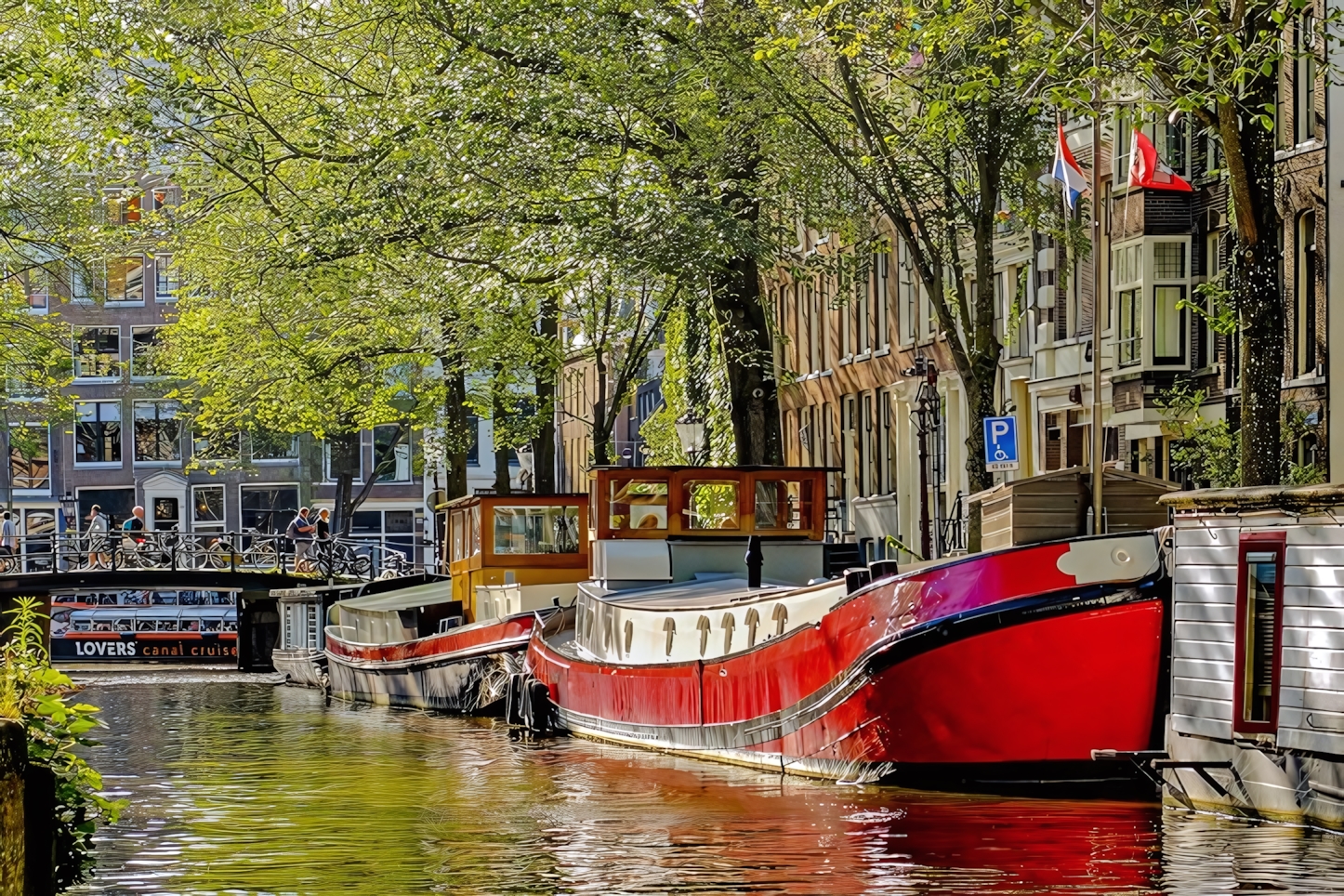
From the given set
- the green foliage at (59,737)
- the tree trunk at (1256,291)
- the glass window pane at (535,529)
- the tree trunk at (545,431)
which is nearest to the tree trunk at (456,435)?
the tree trunk at (545,431)

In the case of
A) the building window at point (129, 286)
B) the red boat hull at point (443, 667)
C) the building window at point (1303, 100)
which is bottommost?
the red boat hull at point (443, 667)

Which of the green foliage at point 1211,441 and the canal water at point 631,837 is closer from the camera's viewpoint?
the canal water at point 631,837

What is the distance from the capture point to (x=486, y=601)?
32.6 metres

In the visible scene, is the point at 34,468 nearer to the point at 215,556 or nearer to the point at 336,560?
the point at 215,556

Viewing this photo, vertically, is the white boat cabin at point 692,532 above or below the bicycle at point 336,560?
Result: above

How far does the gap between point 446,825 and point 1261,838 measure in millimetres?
5318

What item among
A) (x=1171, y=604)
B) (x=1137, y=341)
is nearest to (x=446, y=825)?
(x=1171, y=604)

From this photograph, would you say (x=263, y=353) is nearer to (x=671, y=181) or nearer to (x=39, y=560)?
(x=671, y=181)

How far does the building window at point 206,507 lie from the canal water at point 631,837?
195 ft

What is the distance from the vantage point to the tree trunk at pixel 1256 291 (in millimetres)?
20094

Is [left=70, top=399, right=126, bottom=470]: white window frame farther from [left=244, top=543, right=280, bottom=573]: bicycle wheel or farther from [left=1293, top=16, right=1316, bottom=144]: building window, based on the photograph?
[left=1293, top=16, right=1316, bottom=144]: building window

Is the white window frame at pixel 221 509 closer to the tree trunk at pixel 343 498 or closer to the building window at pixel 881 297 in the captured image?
the tree trunk at pixel 343 498

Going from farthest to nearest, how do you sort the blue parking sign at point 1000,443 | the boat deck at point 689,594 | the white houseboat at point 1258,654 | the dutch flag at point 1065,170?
1. the blue parking sign at point 1000,443
2. the dutch flag at point 1065,170
3. the boat deck at point 689,594
4. the white houseboat at point 1258,654

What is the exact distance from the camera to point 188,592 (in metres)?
66.8
